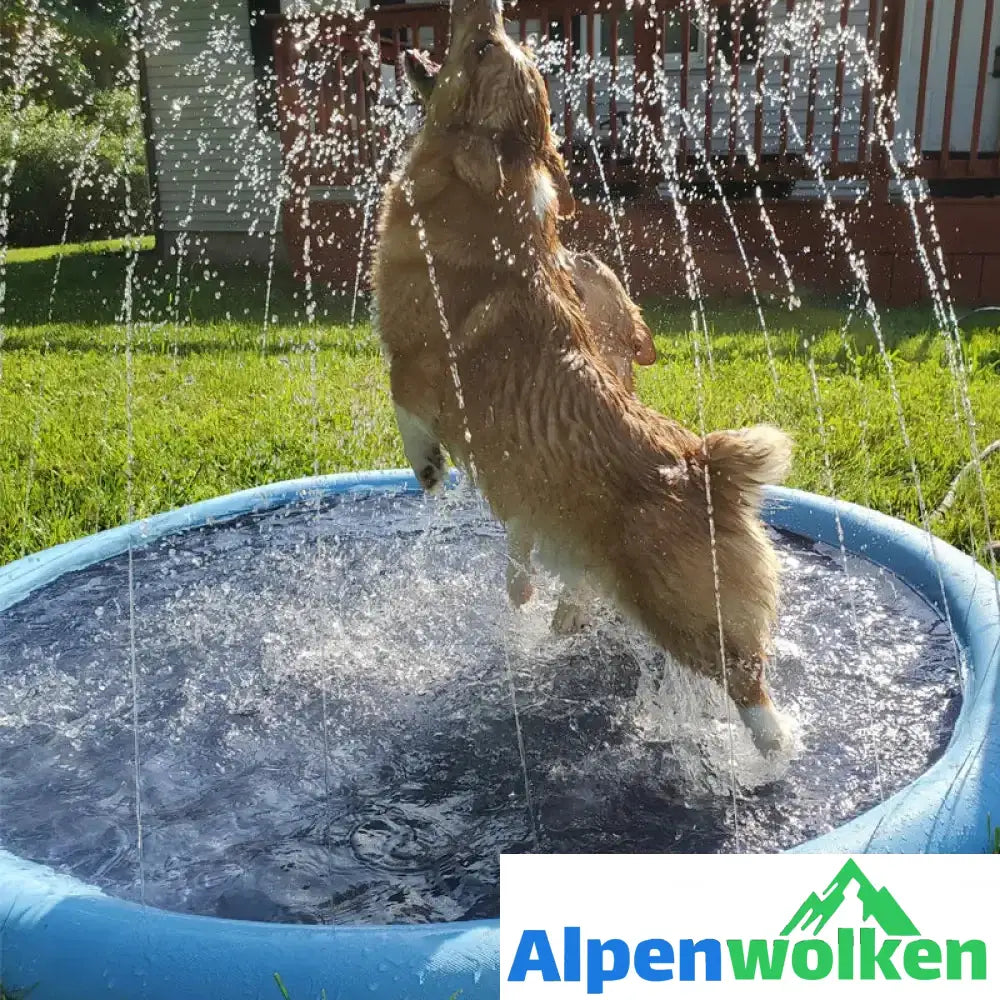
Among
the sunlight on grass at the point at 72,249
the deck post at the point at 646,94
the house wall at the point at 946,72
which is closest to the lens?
the deck post at the point at 646,94

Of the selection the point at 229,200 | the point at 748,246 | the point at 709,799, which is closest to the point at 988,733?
the point at 709,799

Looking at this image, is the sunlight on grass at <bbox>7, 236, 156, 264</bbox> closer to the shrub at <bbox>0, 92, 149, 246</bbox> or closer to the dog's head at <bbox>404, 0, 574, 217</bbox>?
the shrub at <bbox>0, 92, 149, 246</bbox>

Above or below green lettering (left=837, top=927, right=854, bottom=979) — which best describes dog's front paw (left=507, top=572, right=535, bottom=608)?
above

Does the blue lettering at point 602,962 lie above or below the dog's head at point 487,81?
below

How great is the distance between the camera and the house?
937 cm

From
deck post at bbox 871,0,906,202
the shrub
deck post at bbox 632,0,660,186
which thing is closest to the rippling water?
deck post at bbox 871,0,906,202

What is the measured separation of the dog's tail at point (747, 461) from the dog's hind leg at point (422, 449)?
90 cm

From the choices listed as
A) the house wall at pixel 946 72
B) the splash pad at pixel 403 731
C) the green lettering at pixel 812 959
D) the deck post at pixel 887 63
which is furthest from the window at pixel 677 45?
the green lettering at pixel 812 959

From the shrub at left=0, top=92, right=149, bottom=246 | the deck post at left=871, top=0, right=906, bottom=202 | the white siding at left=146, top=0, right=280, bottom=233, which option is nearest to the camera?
the deck post at left=871, top=0, right=906, bottom=202

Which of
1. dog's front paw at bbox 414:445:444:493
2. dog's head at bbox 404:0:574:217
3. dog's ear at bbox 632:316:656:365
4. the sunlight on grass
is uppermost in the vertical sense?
the sunlight on grass

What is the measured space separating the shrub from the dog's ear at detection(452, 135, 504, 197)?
17.8 m

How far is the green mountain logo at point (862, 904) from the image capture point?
1.77 m

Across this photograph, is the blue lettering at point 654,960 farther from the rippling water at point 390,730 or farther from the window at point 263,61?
the window at point 263,61

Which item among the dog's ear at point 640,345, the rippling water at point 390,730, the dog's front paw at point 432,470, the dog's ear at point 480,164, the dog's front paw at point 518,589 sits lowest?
the rippling water at point 390,730
